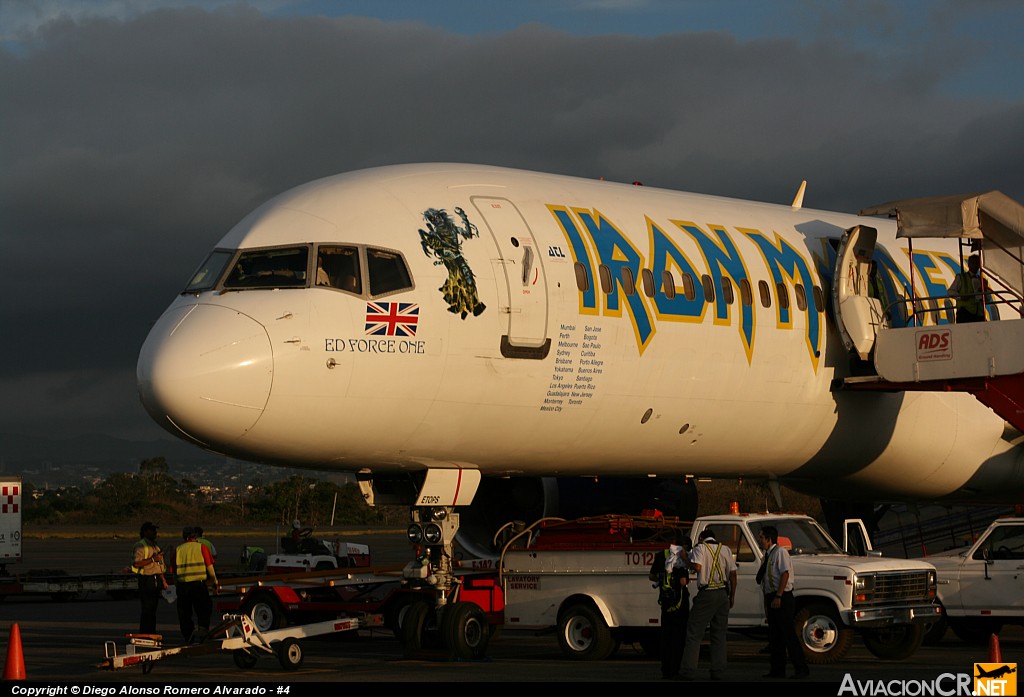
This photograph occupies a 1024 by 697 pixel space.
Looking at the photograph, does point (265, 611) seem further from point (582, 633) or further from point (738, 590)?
point (738, 590)

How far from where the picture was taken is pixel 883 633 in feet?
61.2

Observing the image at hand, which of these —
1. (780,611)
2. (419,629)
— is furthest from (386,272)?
(780,611)

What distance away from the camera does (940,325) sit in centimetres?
2106

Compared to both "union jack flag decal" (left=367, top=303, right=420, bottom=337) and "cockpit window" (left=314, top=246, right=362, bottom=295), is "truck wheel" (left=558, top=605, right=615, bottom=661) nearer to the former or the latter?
"union jack flag decal" (left=367, top=303, right=420, bottom=337)

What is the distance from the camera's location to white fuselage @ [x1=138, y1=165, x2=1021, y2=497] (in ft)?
53.8

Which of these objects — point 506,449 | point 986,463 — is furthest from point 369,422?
point 986,463

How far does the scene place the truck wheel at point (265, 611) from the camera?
19.3 meters

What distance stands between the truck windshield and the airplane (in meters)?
1.65

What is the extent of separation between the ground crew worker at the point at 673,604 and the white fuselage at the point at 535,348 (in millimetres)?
2742

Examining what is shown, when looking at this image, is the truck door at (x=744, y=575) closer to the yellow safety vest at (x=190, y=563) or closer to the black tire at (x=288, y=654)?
the black tire at (x=288, y=654)

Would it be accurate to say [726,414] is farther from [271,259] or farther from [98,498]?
[98,498]

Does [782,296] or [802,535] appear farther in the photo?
[782,296]

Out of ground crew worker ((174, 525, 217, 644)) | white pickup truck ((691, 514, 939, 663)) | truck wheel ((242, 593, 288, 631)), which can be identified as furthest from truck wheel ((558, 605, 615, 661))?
ground crew worker ((174, 525, 217, 644))

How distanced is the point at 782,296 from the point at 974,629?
5.81 meters
